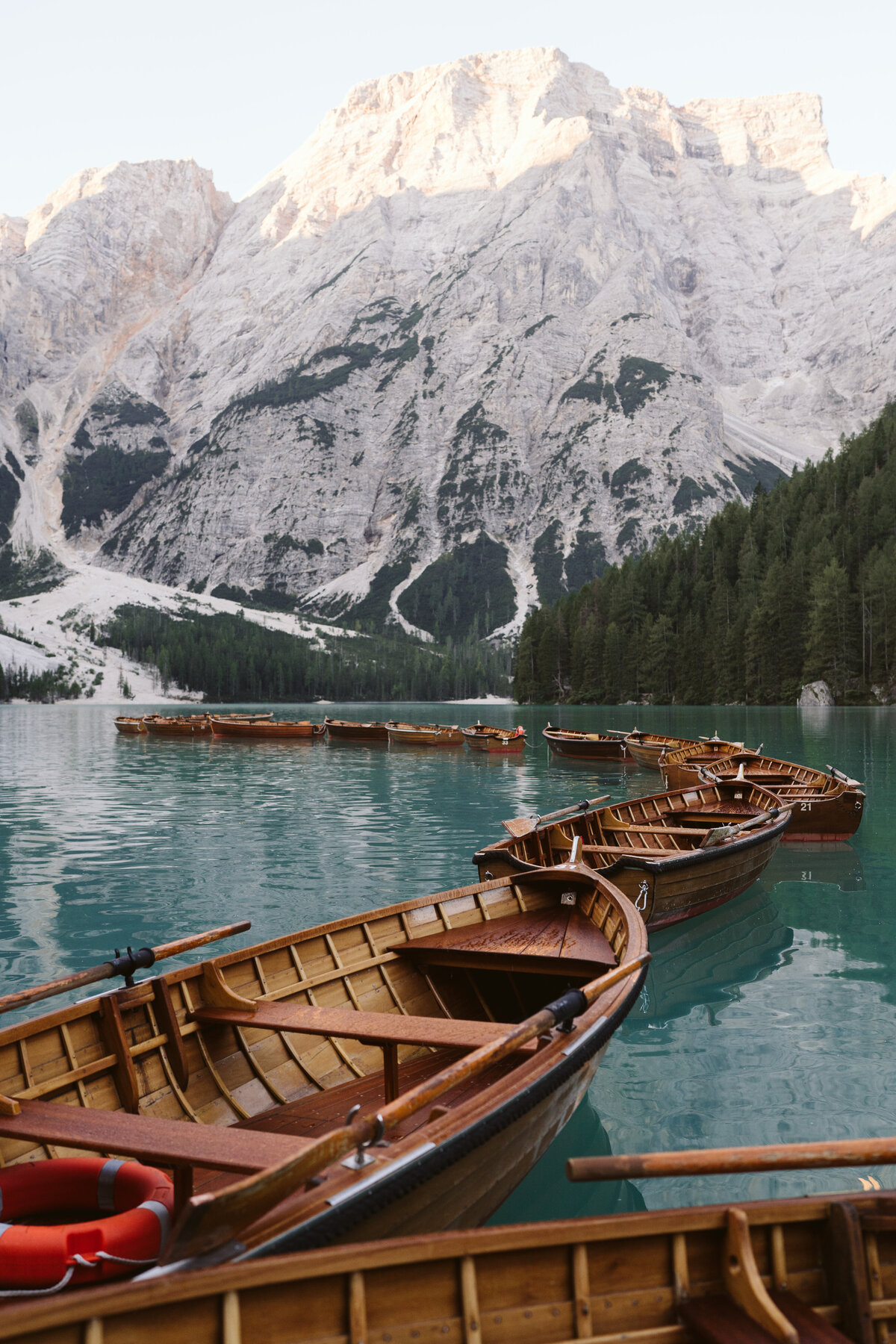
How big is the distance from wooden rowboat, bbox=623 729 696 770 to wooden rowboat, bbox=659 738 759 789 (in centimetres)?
265

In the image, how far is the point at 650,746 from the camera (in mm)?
51969

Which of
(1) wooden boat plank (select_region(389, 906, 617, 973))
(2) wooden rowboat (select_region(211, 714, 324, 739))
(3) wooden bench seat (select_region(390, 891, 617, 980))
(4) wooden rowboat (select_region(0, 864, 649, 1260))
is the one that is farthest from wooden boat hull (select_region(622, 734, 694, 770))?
(2) wooden rowboat (select_region(211, 714, 324, 739))

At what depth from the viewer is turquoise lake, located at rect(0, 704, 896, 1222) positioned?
9523mm

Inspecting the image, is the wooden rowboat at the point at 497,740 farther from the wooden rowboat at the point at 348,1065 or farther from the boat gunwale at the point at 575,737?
the wooden rowboat at the point at 348,1065

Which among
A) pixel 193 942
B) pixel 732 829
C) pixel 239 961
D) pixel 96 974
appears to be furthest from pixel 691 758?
pixel 96 974

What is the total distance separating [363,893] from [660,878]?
9.55m

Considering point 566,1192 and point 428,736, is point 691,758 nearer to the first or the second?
point 566,1192

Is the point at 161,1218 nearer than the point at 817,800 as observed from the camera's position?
Yes

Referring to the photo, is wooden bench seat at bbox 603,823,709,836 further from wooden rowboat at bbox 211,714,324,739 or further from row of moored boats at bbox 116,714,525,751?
wooden rowboat at bbox 211,714,324,739

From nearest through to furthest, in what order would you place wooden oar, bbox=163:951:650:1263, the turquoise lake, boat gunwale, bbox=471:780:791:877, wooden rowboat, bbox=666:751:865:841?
wooden oar, bbox=163:951:650:1263, the turquoise lake, boat gunwale, bbox=471:780:791:877, wooden rowboat, bbox=666:751:865:841

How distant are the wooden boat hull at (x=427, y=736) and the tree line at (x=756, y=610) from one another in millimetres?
65091

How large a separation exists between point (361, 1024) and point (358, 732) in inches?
A: 3003

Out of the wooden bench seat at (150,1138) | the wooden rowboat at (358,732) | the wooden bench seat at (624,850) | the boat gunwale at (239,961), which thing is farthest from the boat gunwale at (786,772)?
the wooden rowboat at (358,732)

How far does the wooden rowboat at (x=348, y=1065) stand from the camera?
16.1ft
